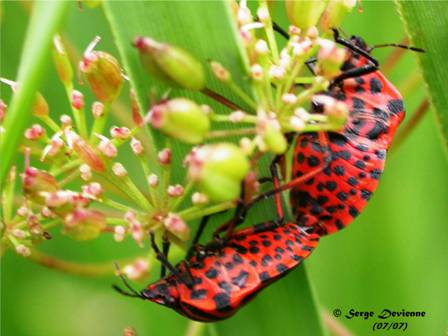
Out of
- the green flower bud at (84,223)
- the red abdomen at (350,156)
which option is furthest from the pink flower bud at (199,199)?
the red abdomen at (350,156)

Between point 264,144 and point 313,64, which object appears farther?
point 313,64

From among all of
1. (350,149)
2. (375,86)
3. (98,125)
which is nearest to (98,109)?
(98,125)

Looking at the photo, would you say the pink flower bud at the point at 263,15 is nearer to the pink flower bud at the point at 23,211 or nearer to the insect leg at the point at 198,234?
the insect leg at the point at 198,234

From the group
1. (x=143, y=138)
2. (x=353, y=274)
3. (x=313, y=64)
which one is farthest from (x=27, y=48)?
(x=353, y=274)

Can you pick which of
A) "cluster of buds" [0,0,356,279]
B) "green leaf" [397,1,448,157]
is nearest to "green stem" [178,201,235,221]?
"cluster of buds" [0,0,356,279]

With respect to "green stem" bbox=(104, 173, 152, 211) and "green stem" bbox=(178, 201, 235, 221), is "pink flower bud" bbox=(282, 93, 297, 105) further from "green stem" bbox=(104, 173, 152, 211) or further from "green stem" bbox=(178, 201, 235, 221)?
"green stem" bbox=(104, 173, 152, 211)

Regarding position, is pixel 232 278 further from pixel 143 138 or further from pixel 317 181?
pixel 143 138

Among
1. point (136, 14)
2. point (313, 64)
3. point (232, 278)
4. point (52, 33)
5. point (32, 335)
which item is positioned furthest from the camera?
point (32, 335)
